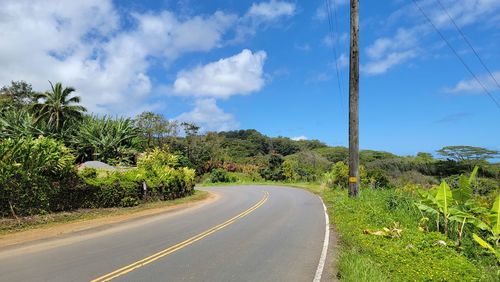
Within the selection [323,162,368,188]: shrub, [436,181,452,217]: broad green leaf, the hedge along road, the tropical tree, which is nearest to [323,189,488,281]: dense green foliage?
the hedge along road

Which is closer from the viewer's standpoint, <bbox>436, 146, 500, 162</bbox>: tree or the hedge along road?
the hedge along road

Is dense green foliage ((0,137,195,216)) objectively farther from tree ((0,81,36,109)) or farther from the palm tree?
tree ((0,81,36,109))

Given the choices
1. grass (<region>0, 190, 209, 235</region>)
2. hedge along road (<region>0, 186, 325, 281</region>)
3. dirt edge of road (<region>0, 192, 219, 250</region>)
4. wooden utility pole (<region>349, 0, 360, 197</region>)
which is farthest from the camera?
wooden utility pole (<region>349, 0, 360, 197</region>)

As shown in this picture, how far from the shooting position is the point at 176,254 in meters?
10.1

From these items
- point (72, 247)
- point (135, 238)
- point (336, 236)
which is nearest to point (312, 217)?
point (336, 236)

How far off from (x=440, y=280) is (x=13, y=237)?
11912 mm

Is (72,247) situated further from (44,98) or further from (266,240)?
(44,98)

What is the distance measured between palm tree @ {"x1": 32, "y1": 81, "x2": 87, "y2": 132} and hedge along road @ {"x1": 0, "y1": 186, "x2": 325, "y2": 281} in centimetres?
3366

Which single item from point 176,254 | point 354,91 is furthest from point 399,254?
point 354,91

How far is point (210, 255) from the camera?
32.7 ft

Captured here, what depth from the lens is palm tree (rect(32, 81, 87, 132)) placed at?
45.0 meters

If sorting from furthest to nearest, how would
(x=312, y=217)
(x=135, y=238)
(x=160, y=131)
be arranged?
(x=160, y=131), (x=312, y=217), (x=135, y=238)

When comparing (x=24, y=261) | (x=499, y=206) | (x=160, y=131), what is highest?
(x=160, y=131)

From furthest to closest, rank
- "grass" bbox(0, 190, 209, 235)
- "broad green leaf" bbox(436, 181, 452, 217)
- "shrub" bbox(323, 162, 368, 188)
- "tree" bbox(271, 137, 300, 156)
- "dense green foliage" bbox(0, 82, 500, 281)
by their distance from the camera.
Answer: "tree" bbox(271, 137, 300, 156) → "shrub" bbox(323, 162, 368, 188) → "grass" bbox(0, 190, 209, 235) → "broad green leaf" bbox(436, 181, 452, 217) → "dense green foliage" bbox(0, 82, 500, 281)
